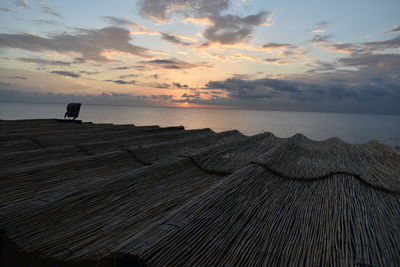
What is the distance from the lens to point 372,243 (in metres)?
1.90

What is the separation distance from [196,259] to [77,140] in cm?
475

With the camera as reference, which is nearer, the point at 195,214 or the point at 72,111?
the point at 195,214

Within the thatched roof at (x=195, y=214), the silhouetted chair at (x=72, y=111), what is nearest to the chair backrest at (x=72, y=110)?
the silhouetted chair at (x=72, y=111)

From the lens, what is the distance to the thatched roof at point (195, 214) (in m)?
1.75

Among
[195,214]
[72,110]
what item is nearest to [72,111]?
[72,110]

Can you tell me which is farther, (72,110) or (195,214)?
(72,110)

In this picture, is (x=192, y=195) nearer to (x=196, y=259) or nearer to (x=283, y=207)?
(x=283, y=207)

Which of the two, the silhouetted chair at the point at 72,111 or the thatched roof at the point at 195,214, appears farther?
the silhouetted chair at the point at 72,111

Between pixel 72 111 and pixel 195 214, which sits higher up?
pixel 195 214

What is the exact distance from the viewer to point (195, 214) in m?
2.07

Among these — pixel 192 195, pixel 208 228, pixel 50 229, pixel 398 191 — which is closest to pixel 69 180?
pixel 50 229

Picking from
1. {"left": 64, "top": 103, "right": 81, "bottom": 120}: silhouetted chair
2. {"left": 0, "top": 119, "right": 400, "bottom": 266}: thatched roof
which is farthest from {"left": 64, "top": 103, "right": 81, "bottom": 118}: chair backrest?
{"left": 0, "top": 119, "right": 400, "bottom": 266}: thatched roof

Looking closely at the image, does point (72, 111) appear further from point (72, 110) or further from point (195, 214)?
point (195, 214)

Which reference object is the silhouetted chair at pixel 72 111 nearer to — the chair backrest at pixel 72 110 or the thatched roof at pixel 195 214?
the chair backrest at pixel 72 110
